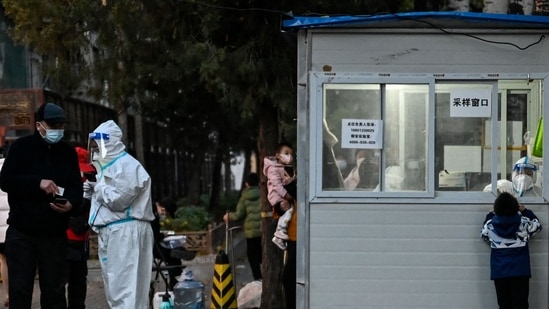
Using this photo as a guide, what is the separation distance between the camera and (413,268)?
8.09 m

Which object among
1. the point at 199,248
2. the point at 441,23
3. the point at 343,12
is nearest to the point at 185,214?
the point at 199,248

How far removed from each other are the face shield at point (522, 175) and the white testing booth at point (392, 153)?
114mm

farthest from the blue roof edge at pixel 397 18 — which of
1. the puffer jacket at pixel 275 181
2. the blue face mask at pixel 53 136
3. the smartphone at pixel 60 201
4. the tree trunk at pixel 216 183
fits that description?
the tree trunk at pixel 216 183

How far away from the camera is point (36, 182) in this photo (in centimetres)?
763

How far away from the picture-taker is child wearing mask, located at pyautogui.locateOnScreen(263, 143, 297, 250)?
10.1 metres

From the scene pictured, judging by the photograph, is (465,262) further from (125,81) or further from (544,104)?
(125,81)

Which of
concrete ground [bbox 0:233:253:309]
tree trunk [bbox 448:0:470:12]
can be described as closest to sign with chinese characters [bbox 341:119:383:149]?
concrete ground [bbox 0:233:253:309]

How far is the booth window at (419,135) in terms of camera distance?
26.5 feet

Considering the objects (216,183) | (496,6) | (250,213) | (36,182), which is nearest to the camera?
(36,182)

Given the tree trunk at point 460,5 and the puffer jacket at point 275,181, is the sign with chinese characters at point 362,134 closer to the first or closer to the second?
the puffer jacket at point 275,181

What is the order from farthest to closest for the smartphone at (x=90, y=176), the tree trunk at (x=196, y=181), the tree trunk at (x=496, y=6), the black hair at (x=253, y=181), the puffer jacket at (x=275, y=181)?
the tree trunk at (x=196, y=181), the black hair at (x=253, y=181), the tree trunk at (x=496, y=6), the puffer jacket at (x=275, y=181), the smartphone at (x=90, y=176)

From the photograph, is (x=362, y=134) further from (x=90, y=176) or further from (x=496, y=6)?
(x=496, y=6)

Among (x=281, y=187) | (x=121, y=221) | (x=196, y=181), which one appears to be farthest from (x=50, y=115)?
(x=196, y=181)

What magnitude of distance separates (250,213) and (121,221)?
5.31 m
